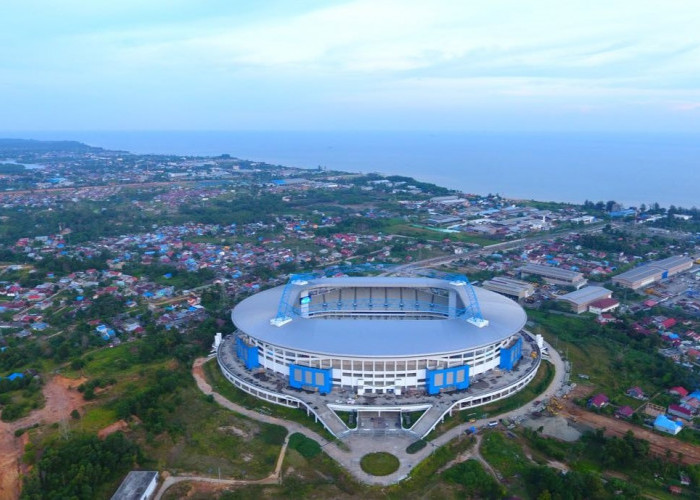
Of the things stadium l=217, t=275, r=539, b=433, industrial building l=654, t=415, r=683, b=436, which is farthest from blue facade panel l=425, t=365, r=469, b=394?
industrial building l=654, t=415, r=683, b=436

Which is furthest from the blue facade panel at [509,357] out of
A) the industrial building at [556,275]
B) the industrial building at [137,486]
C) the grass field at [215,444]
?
the industrial building at [556,275]

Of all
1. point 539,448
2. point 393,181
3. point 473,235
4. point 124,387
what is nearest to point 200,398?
point 124,387

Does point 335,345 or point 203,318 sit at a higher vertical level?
point 335,345

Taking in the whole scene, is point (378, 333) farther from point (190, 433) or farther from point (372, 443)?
point (190, 433)

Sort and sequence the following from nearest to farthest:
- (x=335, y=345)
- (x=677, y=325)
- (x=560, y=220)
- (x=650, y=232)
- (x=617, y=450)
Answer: (x=617, y=450)
(x=335, y=345)
(x=677, y=325)
(x=650, y=232)
(x=560, y=220)

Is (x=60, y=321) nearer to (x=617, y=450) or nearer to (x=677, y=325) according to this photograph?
(x=617, y=450)
